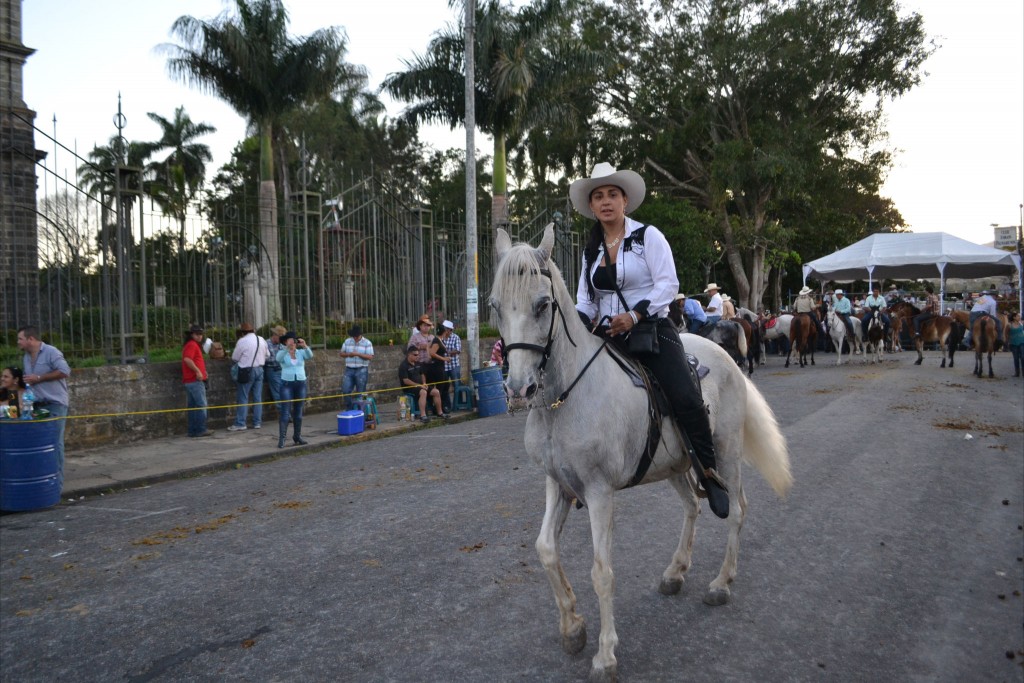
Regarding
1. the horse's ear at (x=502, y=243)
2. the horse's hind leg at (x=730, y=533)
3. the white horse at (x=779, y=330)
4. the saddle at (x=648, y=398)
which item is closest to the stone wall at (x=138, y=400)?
the horse's hind leg at (x=730, y=533)

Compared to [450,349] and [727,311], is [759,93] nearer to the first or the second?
[727,311]

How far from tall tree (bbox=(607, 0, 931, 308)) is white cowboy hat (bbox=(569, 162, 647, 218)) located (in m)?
31.8

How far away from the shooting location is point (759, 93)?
36.9 metres

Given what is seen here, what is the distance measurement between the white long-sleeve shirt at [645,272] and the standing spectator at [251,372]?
10576mm

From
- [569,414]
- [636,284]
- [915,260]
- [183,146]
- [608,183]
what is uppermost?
[183,146]

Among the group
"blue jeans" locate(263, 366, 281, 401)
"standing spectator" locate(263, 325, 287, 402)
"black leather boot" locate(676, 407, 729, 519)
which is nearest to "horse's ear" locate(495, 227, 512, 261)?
"black leather boot" locate(676, 407, 729, 519)

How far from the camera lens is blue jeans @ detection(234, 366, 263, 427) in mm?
14031

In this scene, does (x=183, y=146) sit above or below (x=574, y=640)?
above

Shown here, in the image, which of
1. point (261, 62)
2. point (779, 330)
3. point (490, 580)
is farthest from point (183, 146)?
point (490, 580)

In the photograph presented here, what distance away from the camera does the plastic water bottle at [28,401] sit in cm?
901

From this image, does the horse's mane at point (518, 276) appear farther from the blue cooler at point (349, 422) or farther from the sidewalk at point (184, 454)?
the blue cooler at point (349, 422)

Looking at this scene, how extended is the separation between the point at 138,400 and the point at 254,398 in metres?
2.06

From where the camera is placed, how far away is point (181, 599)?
5293mm

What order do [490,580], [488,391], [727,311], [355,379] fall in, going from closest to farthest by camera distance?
[490,580] < [355,379] < [488,391] < [727,311]
